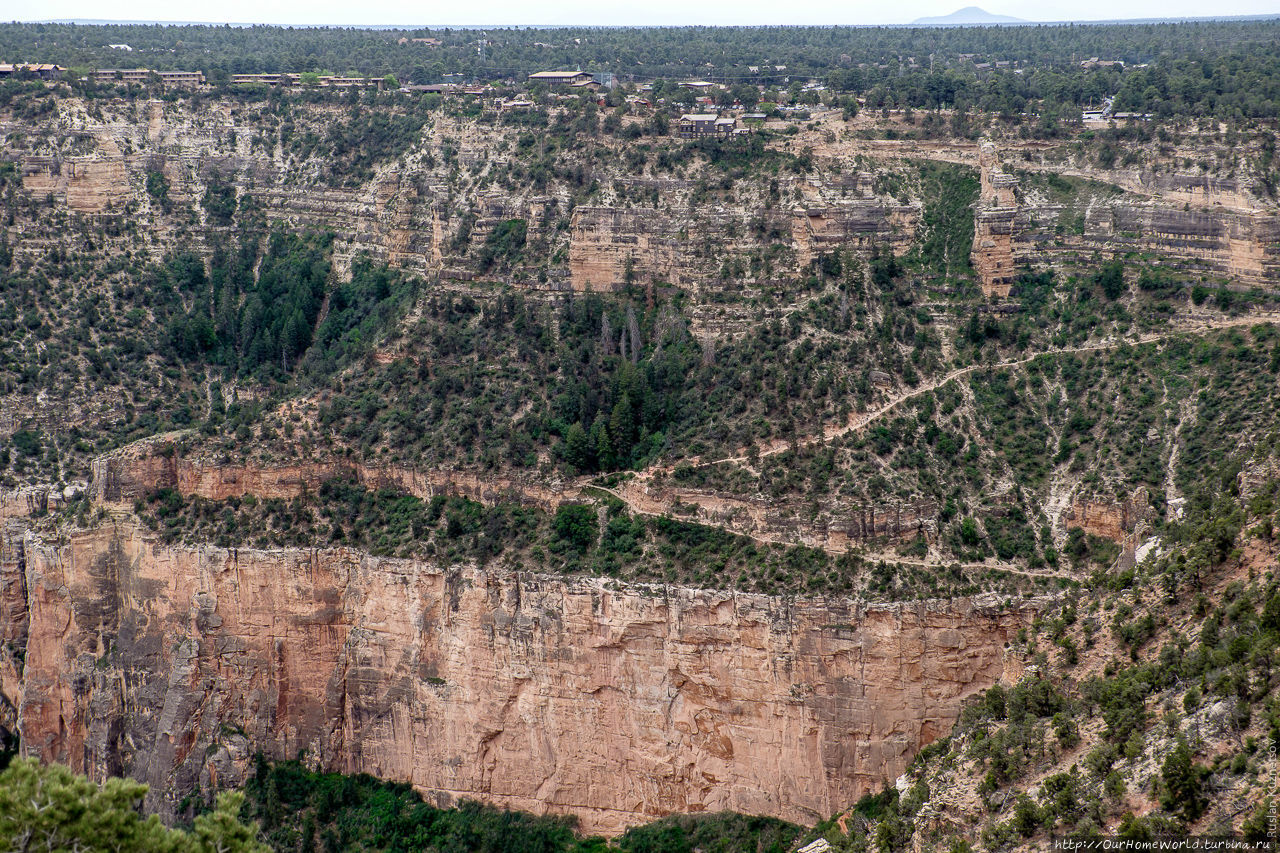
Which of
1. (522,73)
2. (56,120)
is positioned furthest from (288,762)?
(522,73)

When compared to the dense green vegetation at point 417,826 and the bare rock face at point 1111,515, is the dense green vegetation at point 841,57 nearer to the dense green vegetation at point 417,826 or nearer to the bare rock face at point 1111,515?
the bare rock face at point 1111,515

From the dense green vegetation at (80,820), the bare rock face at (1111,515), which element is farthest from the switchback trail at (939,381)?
the dense green vegetation at (80,820)

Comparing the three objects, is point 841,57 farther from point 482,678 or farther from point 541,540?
point 482,678

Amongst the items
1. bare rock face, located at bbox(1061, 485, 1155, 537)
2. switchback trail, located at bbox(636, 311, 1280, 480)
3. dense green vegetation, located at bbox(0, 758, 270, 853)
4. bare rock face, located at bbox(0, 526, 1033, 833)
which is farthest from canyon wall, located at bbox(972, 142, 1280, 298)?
dense green vegetation, located at bbox(0, 758, 270, 853)

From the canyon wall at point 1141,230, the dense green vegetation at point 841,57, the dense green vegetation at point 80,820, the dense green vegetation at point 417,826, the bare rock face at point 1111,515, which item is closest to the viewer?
the dense green vegetation at point 80,820

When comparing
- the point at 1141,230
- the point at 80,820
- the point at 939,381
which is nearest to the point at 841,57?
the point at 1141,230
